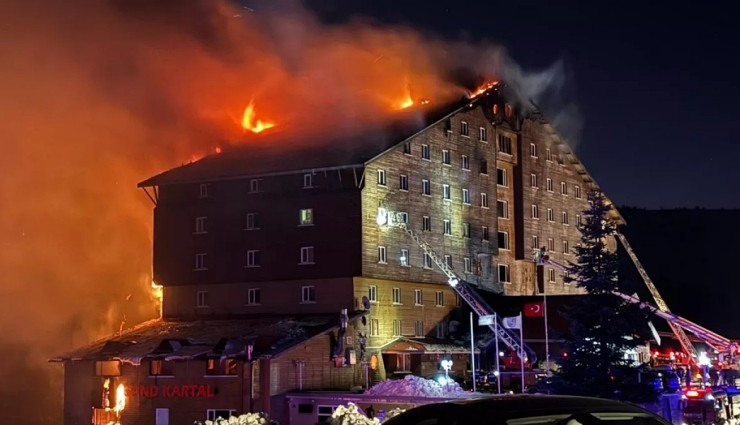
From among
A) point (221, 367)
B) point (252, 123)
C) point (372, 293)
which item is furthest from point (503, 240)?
point (221, 367)

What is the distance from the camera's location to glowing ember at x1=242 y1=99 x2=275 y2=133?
75375 millimetres

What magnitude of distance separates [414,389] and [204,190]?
22.4 m

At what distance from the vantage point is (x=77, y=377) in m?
55.1

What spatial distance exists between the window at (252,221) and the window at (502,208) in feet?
61.7

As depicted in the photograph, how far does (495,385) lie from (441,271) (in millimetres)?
9781

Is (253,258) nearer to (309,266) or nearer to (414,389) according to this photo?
(309,266)

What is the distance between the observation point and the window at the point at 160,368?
170 ft

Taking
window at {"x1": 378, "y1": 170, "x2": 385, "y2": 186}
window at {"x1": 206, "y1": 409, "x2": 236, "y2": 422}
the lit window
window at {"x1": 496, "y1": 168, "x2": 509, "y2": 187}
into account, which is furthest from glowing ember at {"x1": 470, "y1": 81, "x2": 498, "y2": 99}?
window at {"x1": 206, "y1": 409, "x2": 236, "y2": 422}

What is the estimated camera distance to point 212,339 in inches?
2020

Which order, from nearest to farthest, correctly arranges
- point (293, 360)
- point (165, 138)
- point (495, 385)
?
point (293, 360) → point (495, 385) → point (165, 138)

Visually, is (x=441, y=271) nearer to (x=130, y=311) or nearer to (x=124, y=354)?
(x=124, y=354)

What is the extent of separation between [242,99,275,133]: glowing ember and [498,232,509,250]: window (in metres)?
20.9

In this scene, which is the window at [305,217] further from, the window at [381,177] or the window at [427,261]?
the window at [427,261]

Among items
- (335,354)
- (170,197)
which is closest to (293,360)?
(335,354)
